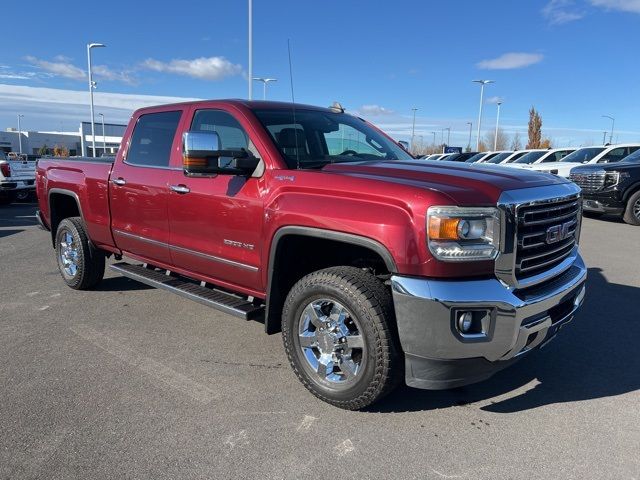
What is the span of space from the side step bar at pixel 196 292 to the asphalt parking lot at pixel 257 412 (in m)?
0.44

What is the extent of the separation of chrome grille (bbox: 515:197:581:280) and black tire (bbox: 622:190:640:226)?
9748mm

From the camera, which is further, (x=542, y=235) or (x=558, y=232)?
(x=558, y=232)

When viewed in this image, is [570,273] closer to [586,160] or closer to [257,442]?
[257,442]

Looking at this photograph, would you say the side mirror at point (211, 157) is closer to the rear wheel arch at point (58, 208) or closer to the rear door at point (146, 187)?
the rear door at point (146, 187)

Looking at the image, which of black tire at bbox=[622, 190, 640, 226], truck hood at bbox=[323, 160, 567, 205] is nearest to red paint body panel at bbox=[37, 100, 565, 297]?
truck hood at bbox=[323, 160, 567, 205]

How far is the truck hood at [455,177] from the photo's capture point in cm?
286

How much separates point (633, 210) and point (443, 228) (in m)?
11.2

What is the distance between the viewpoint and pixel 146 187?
4.56 m

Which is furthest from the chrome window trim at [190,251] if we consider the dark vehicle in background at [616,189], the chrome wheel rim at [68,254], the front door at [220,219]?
the dark vehicle in background at [616,189]

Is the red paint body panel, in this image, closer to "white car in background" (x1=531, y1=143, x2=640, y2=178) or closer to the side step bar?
the side step bar

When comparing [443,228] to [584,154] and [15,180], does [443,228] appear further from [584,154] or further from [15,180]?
[584,154]

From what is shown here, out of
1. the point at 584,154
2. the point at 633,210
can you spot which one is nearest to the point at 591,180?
the point at 633,210

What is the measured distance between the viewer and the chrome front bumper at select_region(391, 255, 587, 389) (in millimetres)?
2721

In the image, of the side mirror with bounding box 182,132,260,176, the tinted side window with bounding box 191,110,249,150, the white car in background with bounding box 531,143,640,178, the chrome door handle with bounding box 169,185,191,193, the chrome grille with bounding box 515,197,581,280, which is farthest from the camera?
the white car in background with bounding box 531,143,640,178
